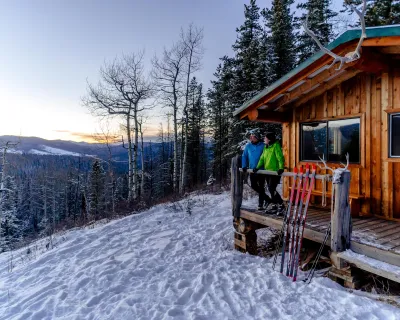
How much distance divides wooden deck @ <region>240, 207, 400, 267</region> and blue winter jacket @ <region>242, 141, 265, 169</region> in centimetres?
118

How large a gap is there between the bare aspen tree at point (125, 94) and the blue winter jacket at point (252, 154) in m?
12.8

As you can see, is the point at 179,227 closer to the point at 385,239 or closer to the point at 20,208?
the point at 385,239

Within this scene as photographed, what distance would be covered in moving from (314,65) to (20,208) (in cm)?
5681

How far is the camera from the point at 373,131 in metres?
5.64

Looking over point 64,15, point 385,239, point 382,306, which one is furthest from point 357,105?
point 64,15

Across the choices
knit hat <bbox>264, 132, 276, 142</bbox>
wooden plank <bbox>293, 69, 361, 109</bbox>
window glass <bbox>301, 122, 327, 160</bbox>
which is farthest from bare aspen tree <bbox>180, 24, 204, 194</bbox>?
knit hat <bbox>264, 132, 276, 142</bbox>

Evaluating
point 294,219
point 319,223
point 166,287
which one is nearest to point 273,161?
point 294,219

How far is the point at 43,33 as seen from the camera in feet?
45.9

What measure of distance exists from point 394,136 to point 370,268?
3345 millimetres

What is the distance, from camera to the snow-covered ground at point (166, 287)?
338 cm

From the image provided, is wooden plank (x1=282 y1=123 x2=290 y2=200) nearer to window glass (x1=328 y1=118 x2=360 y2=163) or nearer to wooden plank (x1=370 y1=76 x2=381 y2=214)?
window glass (x1=328 y1=118 x2=360 y2=163)

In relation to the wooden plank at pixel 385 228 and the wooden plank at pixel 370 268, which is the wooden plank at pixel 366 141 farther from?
the wooden plank at pixel 370 268

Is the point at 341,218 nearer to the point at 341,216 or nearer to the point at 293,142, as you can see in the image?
the point at 341,216

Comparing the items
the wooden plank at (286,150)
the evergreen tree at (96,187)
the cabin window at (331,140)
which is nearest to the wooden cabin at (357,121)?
the cabin window at (331,140)
